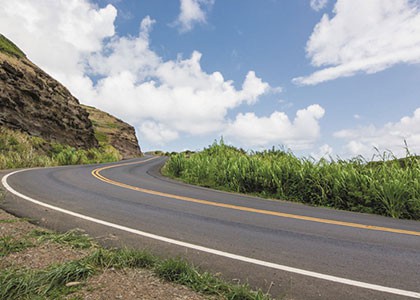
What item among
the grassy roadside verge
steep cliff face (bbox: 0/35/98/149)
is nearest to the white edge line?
the grassy roadside verge

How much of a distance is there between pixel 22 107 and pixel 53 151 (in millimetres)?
5861

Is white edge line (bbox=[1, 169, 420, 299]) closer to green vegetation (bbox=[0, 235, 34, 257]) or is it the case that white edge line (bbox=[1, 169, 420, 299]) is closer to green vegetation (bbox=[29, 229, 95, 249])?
green vegetation (bbox=[29, 229, 95, 249])

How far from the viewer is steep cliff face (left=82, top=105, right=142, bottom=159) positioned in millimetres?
51469

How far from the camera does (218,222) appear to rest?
255 inches

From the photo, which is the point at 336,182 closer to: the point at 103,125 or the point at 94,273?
the point at 94,273

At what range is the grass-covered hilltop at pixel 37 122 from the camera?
2272cm

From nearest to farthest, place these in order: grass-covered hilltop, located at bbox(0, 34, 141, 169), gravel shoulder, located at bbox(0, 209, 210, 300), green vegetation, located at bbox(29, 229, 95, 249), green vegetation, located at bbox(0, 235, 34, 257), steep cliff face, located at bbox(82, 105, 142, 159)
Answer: gravel shoulder, located at bbox(0, 209, 210, 300), green vegetation, located at bbox(0, 235, 34, 257), green vegetation, located at bbox(29, 229, 95, 249), grass-covered hilltop, located at bbox(0, 34, 141, 169), steep cliff face, located at bbox(82, 105, 142, 159)

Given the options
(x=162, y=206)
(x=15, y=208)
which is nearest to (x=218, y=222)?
(x=162, y=206)

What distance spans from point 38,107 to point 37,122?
6.91ft

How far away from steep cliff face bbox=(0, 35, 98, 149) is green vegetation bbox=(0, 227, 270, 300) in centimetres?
2684

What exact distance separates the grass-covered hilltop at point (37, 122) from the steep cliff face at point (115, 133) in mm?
8331

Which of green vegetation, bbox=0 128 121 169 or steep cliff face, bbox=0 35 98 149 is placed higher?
steep cliff face, bbox=0 35 98 149

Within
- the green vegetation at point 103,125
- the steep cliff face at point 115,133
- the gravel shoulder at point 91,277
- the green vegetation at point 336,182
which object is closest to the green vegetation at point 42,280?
the gravel shoulder at point 91,277

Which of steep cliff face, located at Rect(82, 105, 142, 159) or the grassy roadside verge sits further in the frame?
steep cliff face, located at Rect(82, 105, 142, 159)
